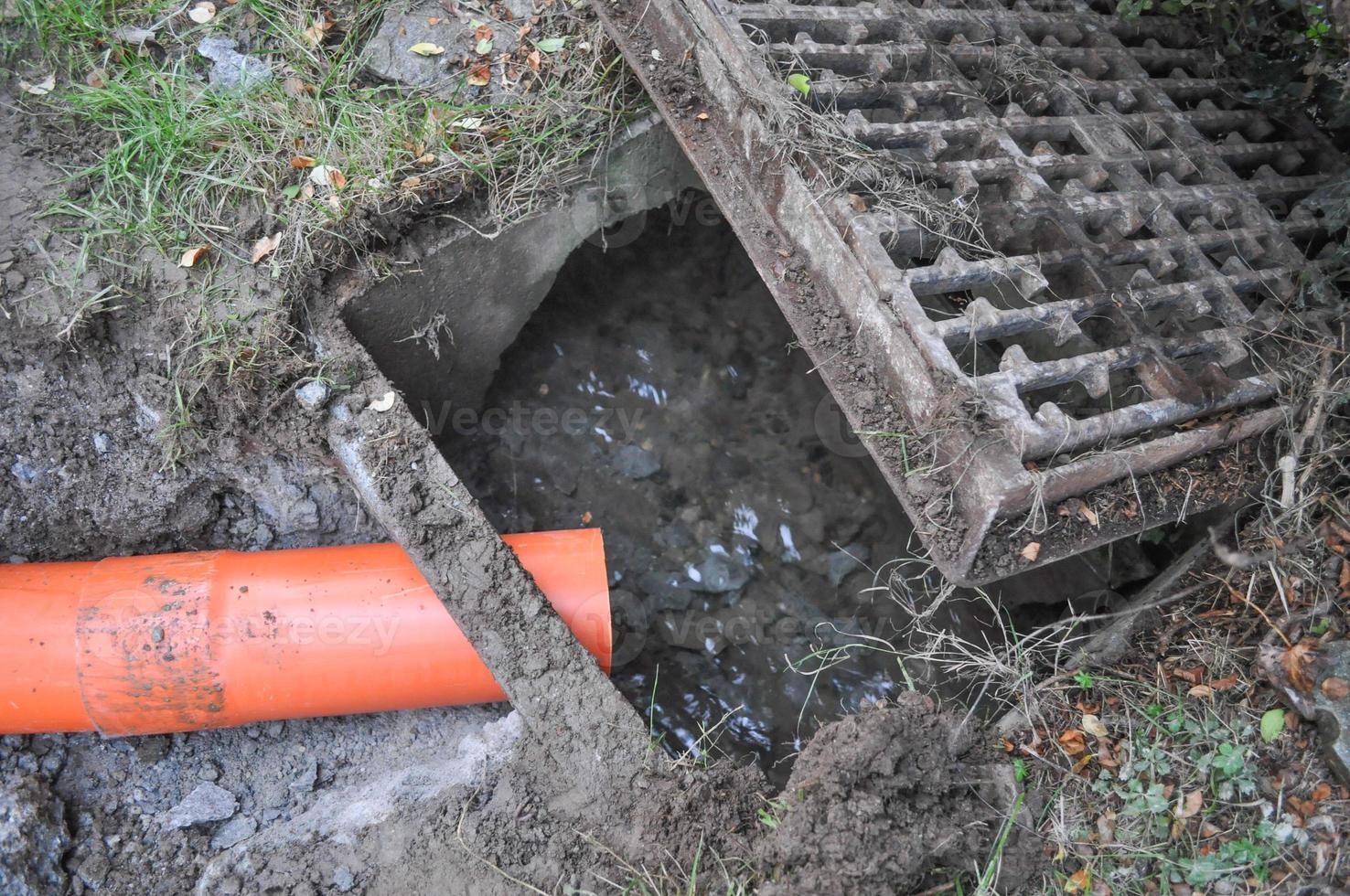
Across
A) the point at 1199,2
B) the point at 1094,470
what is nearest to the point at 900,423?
the point at 1094,470

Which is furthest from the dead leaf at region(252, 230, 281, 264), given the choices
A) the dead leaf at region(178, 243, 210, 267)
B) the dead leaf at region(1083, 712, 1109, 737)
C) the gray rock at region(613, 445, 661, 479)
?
the dead leaf at region(1083, 712, 1109, 737)

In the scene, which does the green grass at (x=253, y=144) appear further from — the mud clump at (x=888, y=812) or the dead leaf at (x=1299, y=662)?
the dead leaf at (x=1299, y=662)

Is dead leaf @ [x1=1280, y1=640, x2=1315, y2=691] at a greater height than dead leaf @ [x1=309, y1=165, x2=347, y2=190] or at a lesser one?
lesser

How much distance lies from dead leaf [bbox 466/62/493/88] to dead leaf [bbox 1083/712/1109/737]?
2583mm

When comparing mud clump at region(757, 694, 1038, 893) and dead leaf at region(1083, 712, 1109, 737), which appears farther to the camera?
dead leaf at region(1083, 712, 1109, 737)

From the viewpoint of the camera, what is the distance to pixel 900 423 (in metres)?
2.07

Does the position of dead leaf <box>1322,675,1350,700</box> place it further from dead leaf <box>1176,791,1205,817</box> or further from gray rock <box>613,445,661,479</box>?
gray rock <box>613,445,661,479</box>

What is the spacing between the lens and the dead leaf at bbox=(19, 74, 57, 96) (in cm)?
275

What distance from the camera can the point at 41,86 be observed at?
9.09 ft

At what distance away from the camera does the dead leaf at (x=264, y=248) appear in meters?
2.51

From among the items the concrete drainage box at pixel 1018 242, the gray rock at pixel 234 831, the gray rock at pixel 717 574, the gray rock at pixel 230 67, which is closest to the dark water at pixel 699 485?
the gray rock at pixel 717 574

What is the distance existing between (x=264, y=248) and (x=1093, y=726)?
2558 mm

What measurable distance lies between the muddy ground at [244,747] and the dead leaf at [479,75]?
869 millimetres

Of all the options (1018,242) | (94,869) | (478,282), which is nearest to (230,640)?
(94,869)
